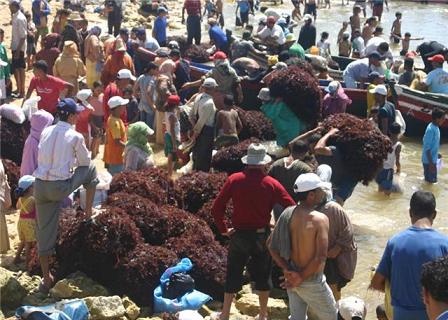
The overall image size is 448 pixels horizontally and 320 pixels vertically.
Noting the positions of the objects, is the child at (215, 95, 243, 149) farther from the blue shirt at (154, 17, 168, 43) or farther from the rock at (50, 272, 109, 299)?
the blue shirt at (154, 17, 168, 43)

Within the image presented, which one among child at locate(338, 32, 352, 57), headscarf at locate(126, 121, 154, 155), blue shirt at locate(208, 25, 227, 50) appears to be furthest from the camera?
child at locate(338, 32, 352, 57)

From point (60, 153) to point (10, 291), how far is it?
58.1 inches

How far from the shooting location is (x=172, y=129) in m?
12.6

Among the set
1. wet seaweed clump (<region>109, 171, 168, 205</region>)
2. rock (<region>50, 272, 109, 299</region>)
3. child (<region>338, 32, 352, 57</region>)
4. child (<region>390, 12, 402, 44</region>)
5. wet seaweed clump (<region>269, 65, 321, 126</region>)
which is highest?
wet seaweed clump (<region>269, 65, 321, 126</region>)

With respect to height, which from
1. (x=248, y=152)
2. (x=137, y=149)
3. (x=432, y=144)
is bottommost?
(x=432, y=144)

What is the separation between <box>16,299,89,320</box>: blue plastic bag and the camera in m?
7.05

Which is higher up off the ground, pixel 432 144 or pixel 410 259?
pixel 410 259

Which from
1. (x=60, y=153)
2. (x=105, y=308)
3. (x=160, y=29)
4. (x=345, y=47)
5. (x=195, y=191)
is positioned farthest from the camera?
(x=345, y=47)

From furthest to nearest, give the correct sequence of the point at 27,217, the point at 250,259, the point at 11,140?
A: the point at 11,140, the point at 27,217, the point at 250,259

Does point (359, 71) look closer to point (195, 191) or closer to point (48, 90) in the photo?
point (48, 90)

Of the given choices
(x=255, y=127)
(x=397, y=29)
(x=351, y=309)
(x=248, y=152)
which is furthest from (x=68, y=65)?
(x=397, y=29)

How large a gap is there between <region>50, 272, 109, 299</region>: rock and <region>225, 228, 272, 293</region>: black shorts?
1.35 m

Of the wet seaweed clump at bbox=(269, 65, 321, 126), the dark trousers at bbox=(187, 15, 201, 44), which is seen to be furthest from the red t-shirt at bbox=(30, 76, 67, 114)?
the dark trousers at bbox=(187, 15, 201, 44)

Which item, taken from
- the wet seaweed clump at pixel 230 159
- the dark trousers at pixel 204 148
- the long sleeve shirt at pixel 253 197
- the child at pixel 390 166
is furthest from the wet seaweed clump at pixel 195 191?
the child at pixel 390 166
